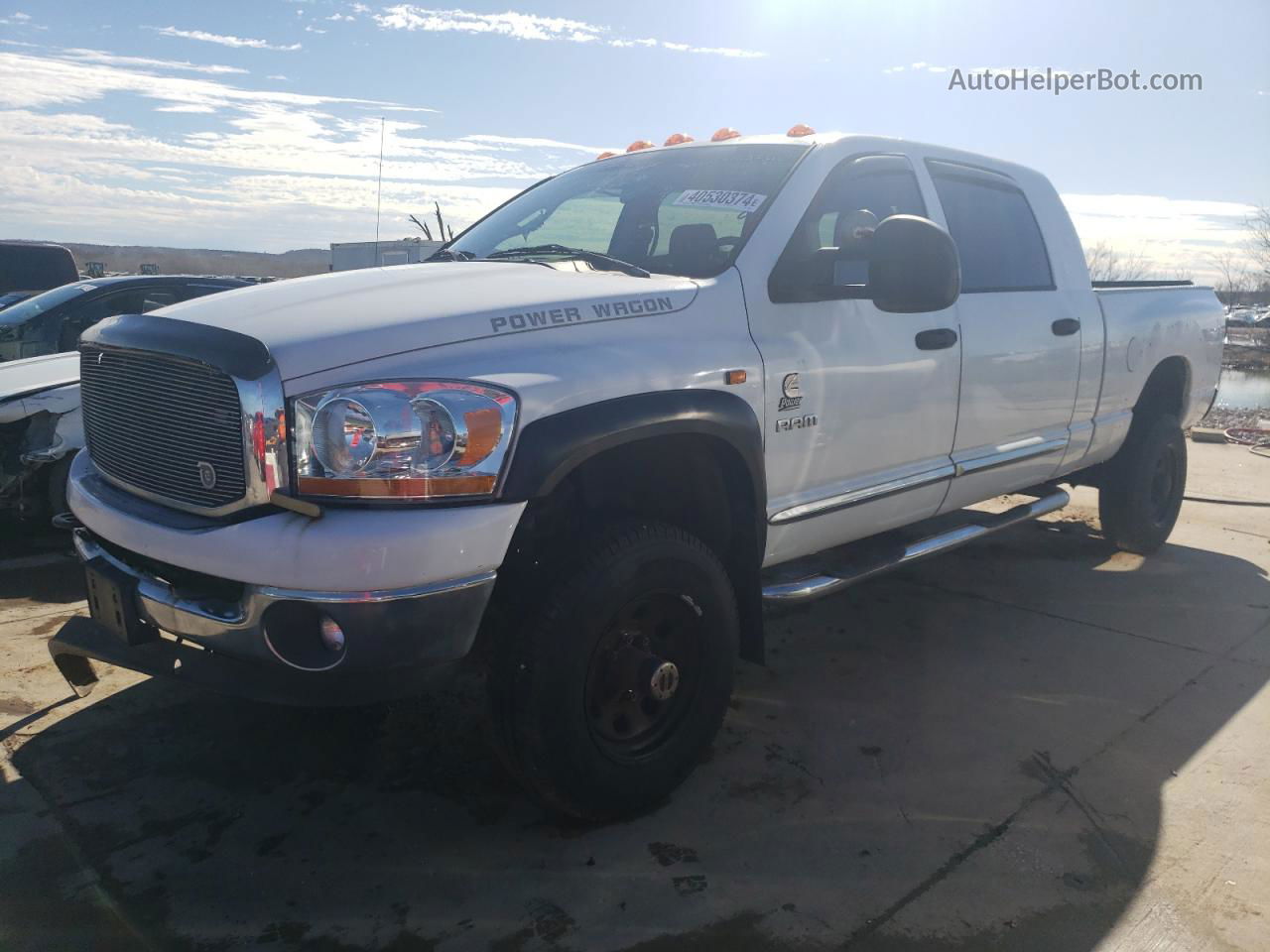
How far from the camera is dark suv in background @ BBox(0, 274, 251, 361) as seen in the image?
702cm

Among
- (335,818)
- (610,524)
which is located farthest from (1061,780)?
(335,818)

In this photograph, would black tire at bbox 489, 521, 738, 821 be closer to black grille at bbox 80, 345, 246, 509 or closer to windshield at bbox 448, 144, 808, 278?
black grille at bbox 80, 345, 246, 509

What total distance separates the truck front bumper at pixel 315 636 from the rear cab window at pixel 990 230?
268 centimetres

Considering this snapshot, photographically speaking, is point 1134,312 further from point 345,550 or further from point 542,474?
point 345,550

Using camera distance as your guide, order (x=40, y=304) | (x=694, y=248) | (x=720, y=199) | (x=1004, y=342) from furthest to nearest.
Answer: (x=40, y=304)
(x=1004, y=342)
(x=720, y=199)
(x=694, y=248)

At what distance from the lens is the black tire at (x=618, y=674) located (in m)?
2.45

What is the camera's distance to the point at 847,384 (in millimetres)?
3312

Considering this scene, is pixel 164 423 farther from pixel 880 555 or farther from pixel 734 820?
pixel 880 555

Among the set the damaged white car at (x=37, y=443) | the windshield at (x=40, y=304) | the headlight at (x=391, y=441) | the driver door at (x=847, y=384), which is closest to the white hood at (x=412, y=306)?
the headlight at (x=391, y=441)

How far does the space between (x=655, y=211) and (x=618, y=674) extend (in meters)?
1.74

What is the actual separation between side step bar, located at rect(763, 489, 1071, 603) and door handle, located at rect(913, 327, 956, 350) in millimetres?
762

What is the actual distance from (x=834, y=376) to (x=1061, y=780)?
1.45 m

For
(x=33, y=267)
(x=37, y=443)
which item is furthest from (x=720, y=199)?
(x=33, y=267)

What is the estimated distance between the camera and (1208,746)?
3357 mm
